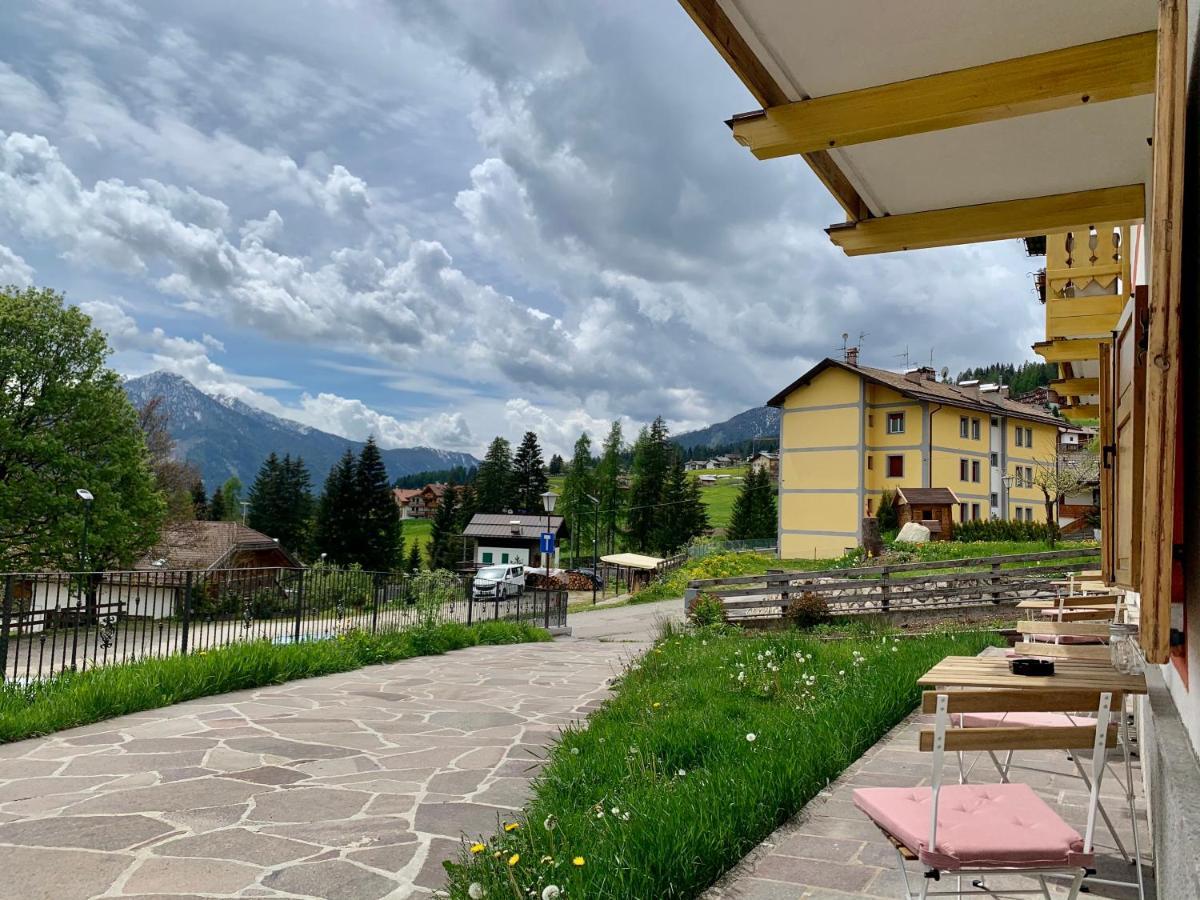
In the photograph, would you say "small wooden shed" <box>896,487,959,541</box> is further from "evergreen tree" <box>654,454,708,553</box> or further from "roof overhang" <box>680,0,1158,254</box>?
"roof overhang" <box>680,0,1158,254</box>

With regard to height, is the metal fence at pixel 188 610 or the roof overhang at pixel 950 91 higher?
the roof overhang at pixel 950 91

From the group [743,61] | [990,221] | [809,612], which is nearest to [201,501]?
[809,612]

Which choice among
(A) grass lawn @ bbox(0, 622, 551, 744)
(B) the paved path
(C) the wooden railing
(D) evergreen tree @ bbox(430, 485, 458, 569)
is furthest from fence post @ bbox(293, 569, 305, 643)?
(D) evergreen tree @ bbox(430, 485, 458, 569)

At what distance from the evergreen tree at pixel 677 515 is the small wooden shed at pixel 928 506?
1249 inches

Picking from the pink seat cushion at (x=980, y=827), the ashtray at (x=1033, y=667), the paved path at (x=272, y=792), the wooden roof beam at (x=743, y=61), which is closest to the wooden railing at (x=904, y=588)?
the paved path at (x=272, y=792)

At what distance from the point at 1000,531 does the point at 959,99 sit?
119 ft

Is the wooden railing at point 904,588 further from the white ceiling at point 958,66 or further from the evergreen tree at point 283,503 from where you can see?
the evergreen tree at point 283,503

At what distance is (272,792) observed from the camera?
5.12 metres

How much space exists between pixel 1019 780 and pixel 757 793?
5.29 ft

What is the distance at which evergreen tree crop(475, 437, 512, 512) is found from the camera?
7744cm

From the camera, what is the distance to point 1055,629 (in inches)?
196

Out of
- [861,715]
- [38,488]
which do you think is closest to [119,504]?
[38,488]

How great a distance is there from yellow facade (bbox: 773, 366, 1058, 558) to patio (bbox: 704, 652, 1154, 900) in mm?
37981

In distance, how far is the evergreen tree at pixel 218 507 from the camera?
2876 inches
